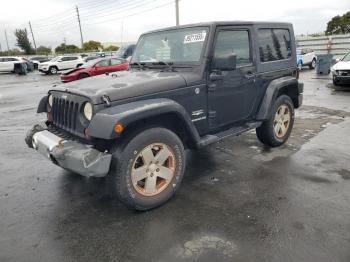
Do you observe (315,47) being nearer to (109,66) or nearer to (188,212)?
(109,66)

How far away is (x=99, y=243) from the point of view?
3.02 meters

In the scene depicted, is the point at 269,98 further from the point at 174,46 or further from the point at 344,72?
the point at 344,72

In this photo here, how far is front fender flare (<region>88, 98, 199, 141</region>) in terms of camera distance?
304cm

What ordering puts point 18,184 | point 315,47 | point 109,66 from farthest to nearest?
point 315,47 → point 109,66 → point 18,184

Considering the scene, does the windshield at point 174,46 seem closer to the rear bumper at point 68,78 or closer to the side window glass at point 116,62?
the rear bumper at point 68,78

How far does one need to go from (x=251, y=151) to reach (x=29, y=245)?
370 cm

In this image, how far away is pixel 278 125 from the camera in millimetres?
5531

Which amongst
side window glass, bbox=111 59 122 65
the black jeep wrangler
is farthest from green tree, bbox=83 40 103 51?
the black jeep wrangler

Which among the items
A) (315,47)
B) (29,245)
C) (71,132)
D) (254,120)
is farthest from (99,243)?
(315,47)

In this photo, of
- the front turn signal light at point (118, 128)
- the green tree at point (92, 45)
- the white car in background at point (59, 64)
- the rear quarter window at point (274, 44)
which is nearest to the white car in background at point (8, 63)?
the white car in background at point (59, 64)

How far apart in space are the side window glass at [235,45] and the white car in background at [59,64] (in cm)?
2641

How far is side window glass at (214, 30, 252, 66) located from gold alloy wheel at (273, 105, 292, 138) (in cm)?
124

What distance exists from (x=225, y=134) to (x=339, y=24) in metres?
55.0

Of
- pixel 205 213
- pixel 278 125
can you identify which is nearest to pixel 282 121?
pixel 278 125
